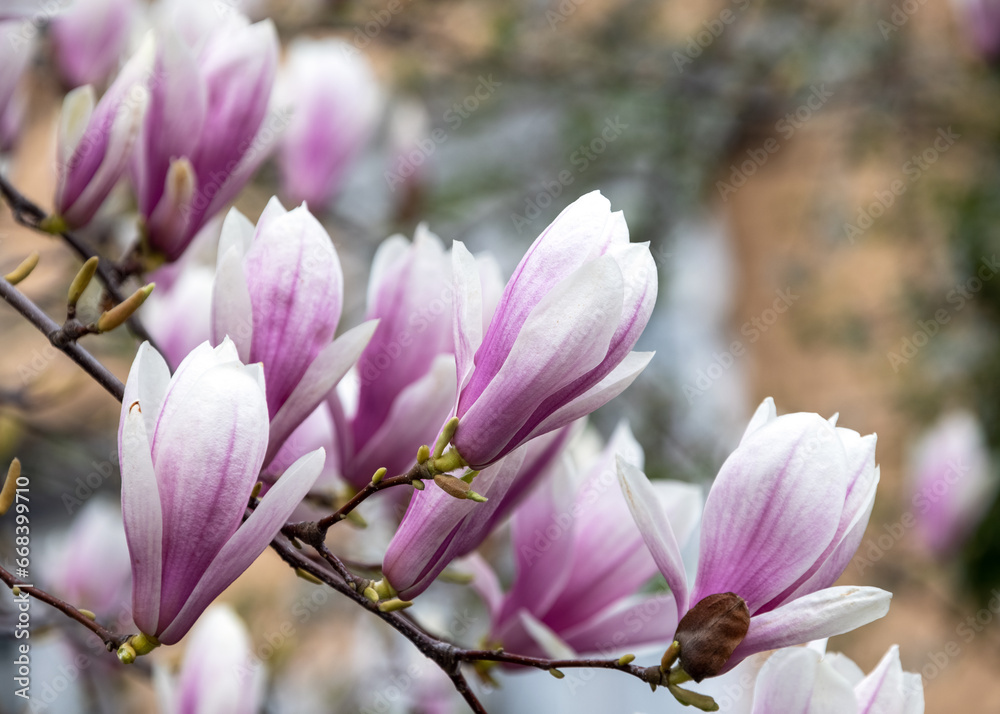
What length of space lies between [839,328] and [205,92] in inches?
87.0

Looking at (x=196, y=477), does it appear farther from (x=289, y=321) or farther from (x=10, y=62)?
(x=10, y=62)

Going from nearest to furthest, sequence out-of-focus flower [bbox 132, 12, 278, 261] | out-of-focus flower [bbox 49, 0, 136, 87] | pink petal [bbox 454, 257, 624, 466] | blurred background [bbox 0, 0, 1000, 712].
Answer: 1. pink petal [bbox 454, 257, 624, 466]
2. out-of-focus flower [bbox 132, 12, 278, 261]
3. out-of-focus flower [bbox 49, 0, 136, 87]
4. blurred background [bbox 0, 0, 1000, 712]

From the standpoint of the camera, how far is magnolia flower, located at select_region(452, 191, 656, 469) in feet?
1.26

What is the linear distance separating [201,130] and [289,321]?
0.68 ft

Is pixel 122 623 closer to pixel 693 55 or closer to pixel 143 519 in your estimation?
pixel 143 519

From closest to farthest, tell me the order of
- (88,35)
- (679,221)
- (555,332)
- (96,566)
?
1. (555,332)
2. (88,35)
3. (96,566)
4. (679,221)

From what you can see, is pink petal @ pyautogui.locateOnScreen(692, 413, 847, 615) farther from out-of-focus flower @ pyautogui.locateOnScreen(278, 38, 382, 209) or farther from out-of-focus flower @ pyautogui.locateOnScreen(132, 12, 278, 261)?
out-of-focus flower @ pyautogui.locateOnScreen(278, 38, 382, 209)

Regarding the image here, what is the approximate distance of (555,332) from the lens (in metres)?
0.39

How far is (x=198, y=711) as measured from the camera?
0.62 metres

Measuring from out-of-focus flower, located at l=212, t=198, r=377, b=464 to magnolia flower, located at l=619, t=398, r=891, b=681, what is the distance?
173 millimetres

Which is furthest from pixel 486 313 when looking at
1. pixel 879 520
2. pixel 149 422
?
pixel 879 520

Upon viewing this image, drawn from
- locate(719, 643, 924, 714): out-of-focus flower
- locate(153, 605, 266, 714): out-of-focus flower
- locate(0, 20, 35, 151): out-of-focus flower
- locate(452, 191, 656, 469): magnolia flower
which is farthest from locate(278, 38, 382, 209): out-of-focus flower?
locate(719, 643, 924, 714): out-of-focus flower

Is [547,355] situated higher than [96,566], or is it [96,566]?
[547,355]

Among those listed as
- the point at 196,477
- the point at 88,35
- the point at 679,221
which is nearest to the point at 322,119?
the point at 88,35
